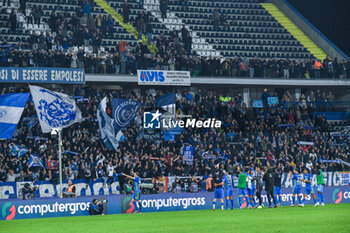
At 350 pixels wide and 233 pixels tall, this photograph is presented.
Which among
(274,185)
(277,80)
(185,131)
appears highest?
(277,80)

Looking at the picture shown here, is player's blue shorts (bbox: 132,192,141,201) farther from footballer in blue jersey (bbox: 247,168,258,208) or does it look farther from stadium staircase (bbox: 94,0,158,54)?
stadium staircase (bbox: 94,0,158,54)

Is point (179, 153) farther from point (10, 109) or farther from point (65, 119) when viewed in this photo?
point (10, 109)

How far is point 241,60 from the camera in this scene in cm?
4809

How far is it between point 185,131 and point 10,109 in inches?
483

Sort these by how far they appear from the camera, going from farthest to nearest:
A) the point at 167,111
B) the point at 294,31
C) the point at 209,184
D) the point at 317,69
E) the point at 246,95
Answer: the point at 294,31 < the point at 246,95 < the point at 317,69 < the point at 167,111 < the point at 209,184

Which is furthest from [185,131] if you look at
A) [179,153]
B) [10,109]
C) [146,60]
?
[10,109]

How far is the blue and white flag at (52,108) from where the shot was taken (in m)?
33.4

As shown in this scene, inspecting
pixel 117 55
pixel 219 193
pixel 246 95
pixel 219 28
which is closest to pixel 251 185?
pixel 219 193

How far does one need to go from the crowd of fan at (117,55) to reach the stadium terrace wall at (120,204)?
11388 mm

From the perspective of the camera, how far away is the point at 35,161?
113ft

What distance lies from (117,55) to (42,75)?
538 centimetres

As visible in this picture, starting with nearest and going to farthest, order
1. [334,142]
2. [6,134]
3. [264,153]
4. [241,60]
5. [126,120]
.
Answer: [6,134]
[126,120]
[264,153]
[334,142]
[241,60]

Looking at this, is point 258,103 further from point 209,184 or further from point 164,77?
point 209,184

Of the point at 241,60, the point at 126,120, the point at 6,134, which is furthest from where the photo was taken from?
the point at 241,60
